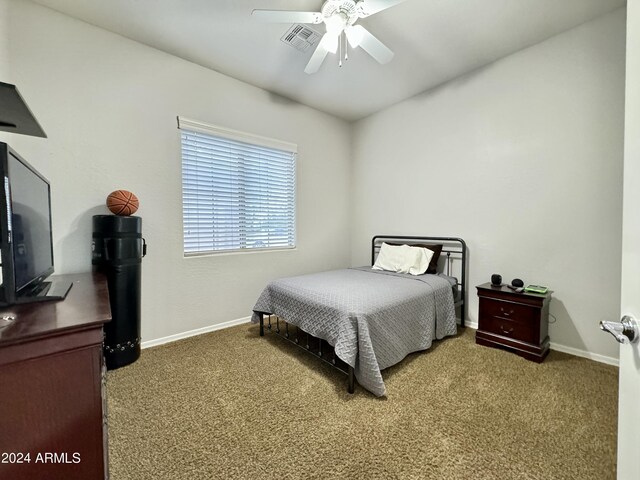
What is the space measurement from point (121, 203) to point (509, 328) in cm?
347

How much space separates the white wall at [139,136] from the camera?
2029mm

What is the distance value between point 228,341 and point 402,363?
1647 millimetres

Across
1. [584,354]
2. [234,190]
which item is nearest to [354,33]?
[234,190]

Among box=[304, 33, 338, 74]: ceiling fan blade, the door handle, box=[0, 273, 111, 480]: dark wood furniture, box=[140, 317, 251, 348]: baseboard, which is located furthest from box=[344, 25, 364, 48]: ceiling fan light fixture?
box=[140, 317, 251, 348]: baseboard

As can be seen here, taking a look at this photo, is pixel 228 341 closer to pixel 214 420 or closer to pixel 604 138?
pixel 214 420

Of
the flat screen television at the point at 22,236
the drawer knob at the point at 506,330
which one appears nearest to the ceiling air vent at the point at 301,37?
the flat screen television at the point at 22,236

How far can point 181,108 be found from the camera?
2639 mm

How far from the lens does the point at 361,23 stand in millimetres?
2170

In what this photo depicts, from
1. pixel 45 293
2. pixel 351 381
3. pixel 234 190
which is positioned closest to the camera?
pixel 45 293

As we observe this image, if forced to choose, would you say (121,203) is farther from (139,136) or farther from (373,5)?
(373,5)

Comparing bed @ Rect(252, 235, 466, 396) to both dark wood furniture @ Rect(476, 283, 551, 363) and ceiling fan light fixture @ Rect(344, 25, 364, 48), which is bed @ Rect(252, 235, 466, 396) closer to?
dark wood furniture @ Rect(476, 283, 551, 363)

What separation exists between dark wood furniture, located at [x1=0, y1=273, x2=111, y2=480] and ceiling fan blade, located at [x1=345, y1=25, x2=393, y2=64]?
224 cm

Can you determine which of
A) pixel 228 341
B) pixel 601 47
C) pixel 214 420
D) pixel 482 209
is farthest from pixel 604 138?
pixel 228 341

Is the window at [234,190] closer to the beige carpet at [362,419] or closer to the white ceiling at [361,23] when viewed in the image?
the white ceiling at [361,23]
